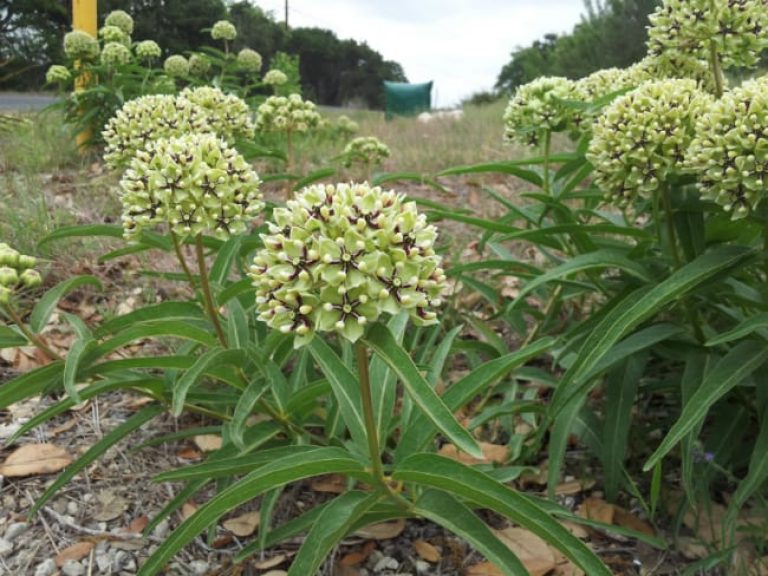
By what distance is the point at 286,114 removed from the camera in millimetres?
4316

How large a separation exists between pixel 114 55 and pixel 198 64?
35.8 inches

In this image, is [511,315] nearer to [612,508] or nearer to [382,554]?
[612,508]

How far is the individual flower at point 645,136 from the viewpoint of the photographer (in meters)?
2.28

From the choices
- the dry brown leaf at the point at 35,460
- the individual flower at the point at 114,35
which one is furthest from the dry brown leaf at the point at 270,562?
the individual flower at the point at 114,35

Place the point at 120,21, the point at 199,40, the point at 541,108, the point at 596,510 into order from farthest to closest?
the point at 199,40 → the point at 120,21 → the point at 541,108 → the point at 596,510

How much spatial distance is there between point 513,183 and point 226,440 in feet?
14.6

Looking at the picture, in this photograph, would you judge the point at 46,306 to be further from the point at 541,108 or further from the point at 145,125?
the point at 541,108

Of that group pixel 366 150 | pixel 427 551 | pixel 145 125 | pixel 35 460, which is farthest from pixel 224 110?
pixel 427 551

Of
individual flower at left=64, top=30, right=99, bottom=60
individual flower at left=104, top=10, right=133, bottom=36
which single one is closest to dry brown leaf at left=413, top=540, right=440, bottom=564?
individual flower at left=64, top=30, right=99, bottom=60

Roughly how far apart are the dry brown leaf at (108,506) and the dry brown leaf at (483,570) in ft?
4.14

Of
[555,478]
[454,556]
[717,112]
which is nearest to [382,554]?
[454,556]

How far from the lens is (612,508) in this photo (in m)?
2.62

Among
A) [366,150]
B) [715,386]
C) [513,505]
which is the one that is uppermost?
[366,150]

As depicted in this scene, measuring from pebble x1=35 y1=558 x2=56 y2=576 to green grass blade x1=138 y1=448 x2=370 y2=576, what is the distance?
77 cm
